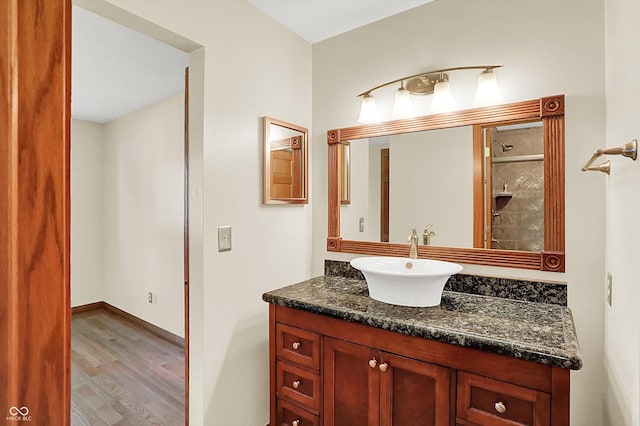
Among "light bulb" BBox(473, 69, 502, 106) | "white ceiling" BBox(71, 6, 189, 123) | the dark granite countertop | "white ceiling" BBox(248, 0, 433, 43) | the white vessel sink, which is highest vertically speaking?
"white ceiling" BBox(248, 0, 433, 43)

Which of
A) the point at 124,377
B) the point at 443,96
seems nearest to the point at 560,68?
the point at 443,96

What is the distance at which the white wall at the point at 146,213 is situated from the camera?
3178 millimetres

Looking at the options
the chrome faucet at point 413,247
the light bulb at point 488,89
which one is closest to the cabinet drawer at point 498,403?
the chrome faucet at point 413,247

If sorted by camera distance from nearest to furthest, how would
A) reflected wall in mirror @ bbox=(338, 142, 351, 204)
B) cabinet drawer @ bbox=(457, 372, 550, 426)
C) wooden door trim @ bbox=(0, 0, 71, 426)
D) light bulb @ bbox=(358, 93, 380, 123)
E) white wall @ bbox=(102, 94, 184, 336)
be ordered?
1. wooden door trim @ bbox=(0, 0, 71, 426)
2. cabinet drawer @ bbox=(457, 372, 550, 426)
3. light bulb @ bbox=(358, 93, 380, 123)
4. reflected wall in mirror @ bbox=(338, 142, 351, 204)
5. white wall @ bbox=(102, 94, 184, 336)

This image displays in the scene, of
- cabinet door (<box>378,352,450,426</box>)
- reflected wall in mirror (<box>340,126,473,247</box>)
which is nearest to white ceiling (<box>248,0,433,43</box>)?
reflected wall in mirror (<box>340,126,473,247</box>)

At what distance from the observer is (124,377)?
8.53 ft

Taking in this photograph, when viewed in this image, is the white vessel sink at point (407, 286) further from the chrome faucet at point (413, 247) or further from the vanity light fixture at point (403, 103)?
the vanity light fixture at point (403, 103)

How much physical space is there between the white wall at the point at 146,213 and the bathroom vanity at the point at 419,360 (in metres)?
1.96

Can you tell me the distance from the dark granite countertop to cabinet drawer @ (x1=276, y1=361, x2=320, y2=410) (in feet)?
0.98

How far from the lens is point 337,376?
141cm

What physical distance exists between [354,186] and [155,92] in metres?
2.22

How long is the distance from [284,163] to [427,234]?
939 mm

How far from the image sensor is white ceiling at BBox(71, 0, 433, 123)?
1.84m

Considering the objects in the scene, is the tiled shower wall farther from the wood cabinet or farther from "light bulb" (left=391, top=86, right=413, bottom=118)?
the wood cabinet
